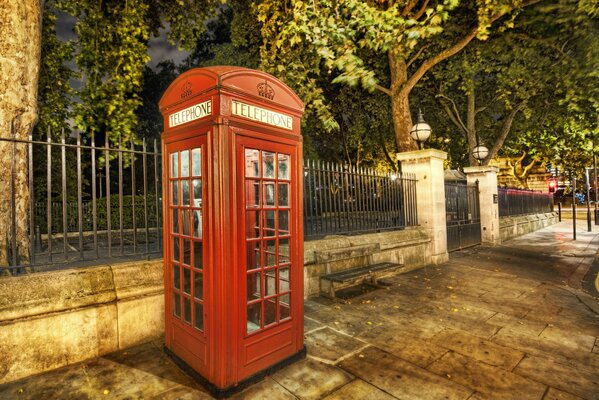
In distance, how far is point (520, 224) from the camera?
15.5 m

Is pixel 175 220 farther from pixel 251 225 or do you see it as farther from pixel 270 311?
pixel 270 311

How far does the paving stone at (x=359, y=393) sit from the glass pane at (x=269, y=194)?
70.8 inches

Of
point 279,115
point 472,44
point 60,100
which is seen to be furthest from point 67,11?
point 472,44

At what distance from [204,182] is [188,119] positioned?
26.8 inches

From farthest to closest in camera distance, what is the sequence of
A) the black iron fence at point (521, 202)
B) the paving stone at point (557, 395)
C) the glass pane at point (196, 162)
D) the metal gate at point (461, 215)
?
1. the black iron fence at point (521, 202)
2. the metal gate at point (461, 215)
3. the glass pane at point (196, 162)
4. the paving stone at point (557, 395)

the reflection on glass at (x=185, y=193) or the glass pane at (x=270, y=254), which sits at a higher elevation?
the reflection on glass at (x=185, y=193)

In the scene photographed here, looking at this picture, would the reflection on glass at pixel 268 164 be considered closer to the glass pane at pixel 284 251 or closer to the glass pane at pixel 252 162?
the glass pane at pixel 252 162

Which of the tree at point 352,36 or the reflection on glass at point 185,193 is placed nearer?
the reflection on glass at point 185,193

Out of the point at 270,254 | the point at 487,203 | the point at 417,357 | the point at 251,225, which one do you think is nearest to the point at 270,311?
the point at 270,254

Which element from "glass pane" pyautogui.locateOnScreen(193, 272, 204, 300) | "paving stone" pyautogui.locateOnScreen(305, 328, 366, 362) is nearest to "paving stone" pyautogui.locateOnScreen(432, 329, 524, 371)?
"paving stone" pyautogui.locateOnScreen(305, 328, 366, 362)

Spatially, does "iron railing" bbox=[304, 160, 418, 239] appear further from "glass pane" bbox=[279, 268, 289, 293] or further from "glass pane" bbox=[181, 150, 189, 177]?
"glass pane" bbox=[181, 150, 189, 177]

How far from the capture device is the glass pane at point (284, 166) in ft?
10.6

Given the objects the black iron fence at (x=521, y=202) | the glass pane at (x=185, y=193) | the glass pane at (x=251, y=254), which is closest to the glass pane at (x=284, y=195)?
the glass pane at (x=251, y=254)

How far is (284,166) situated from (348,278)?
2.90 metres
